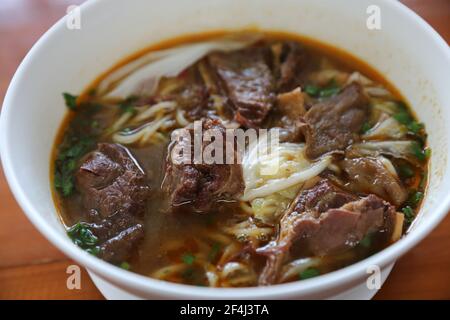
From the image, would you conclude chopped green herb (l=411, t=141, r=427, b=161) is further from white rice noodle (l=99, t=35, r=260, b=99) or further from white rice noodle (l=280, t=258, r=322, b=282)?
white rice noodle (l=99, t=35, r=260, b=99)

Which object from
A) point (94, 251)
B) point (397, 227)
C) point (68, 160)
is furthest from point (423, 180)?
point (68, 160)

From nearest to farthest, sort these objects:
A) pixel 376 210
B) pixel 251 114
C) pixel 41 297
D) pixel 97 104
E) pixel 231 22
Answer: pixel 376 210 → pixel 41 297 → pixel 251 114 → pixel 97 104 → pixel 231 22

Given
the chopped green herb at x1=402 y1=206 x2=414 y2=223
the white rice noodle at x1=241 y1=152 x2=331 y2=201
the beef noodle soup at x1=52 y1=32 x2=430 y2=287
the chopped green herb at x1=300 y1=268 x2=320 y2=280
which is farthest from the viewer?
the white rice noodle at x1=241 y1=152 x2=331 y2=201

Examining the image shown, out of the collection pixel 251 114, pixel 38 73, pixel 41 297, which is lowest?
pixel 41 297

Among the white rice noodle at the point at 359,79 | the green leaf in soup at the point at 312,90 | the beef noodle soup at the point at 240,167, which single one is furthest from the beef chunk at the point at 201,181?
the white rice noodle at the point at 359,79

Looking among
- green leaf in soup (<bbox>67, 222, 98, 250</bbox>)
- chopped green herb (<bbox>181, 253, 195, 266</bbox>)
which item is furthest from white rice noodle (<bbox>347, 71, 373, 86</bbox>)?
green leaf in soup (<bbox>67, 222, 98, 250</bbox>)

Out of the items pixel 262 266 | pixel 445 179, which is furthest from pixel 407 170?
pixel 262 266

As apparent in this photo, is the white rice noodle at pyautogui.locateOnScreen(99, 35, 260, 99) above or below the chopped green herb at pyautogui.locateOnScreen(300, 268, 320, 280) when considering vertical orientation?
above

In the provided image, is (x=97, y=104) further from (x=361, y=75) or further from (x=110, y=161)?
(x=361, y=75)

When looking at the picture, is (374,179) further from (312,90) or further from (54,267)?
(54,267)
